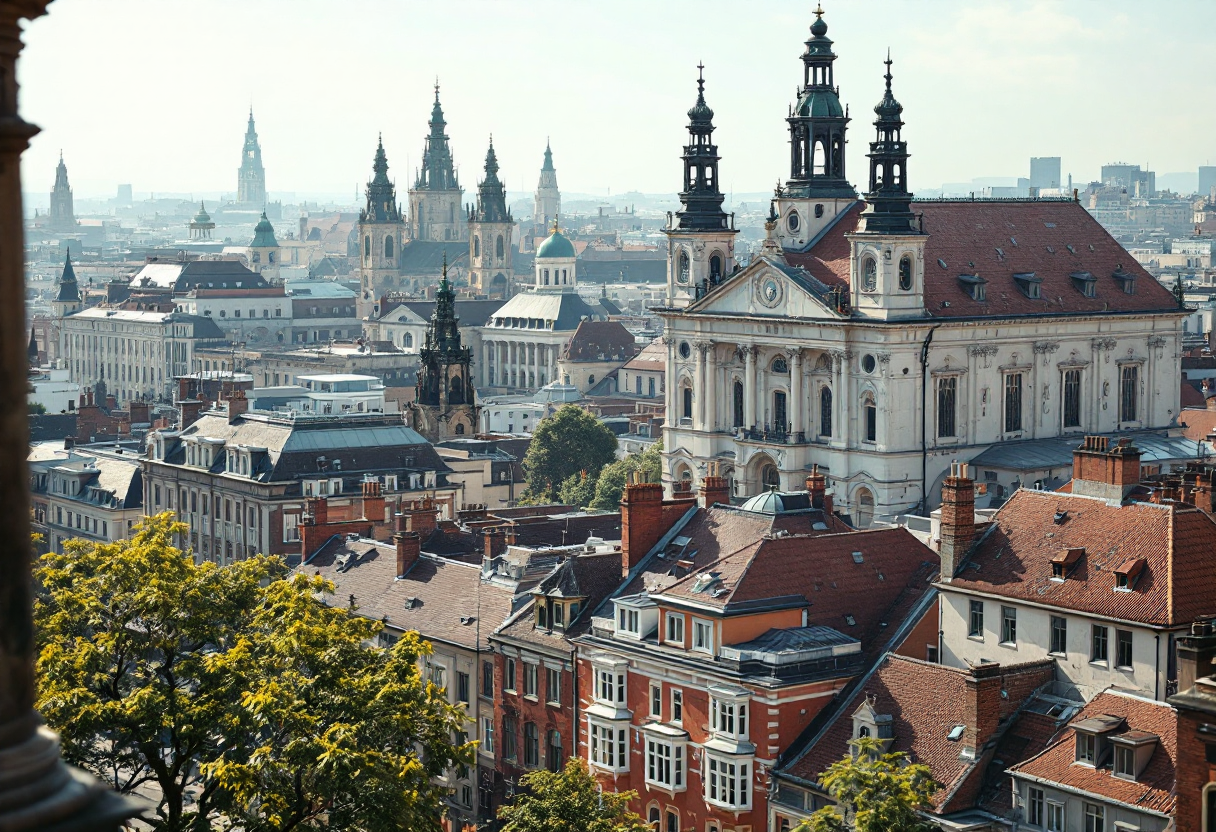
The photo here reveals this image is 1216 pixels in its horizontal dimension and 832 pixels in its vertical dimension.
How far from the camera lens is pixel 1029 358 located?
11712 centimetres

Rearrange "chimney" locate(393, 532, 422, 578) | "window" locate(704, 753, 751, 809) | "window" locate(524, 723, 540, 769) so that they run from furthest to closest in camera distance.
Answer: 1. "chimney" locate(393, 532, 422, 578)
2. "window" locate(524, 723, 540, 769)
3. "window" locate(704, 753, 751, 809)

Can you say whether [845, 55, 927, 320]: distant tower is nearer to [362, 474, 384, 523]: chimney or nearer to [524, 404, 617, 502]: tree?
[362, 474, 384, 523]: chimney

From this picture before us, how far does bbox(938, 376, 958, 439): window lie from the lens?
114 meters

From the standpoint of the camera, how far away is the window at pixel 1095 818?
5006 centimetres

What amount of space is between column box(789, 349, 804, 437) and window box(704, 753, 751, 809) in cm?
5744

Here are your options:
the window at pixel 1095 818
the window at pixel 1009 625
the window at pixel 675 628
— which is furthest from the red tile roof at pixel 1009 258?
the window at pixel 1095 818

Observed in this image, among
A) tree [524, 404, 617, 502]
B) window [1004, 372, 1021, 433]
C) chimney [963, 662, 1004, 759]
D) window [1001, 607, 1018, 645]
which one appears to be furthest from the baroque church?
chimney [963, 662, 1004, 759]

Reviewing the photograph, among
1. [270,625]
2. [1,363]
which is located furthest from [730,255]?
[1,363]

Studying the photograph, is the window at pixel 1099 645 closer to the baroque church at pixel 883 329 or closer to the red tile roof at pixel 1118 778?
the red tile roof at pixel 1118 778

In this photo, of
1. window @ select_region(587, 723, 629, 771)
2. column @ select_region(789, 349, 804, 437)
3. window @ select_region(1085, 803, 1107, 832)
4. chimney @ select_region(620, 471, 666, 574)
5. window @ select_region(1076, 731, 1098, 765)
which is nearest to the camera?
window @ select_region(1085, 803, 1107, 832)

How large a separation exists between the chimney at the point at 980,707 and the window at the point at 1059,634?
4.00 metres

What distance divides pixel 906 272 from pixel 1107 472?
4596 centimetres

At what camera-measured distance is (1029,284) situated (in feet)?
386

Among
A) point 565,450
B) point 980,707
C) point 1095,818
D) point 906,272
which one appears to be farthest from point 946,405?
point 1095,818
